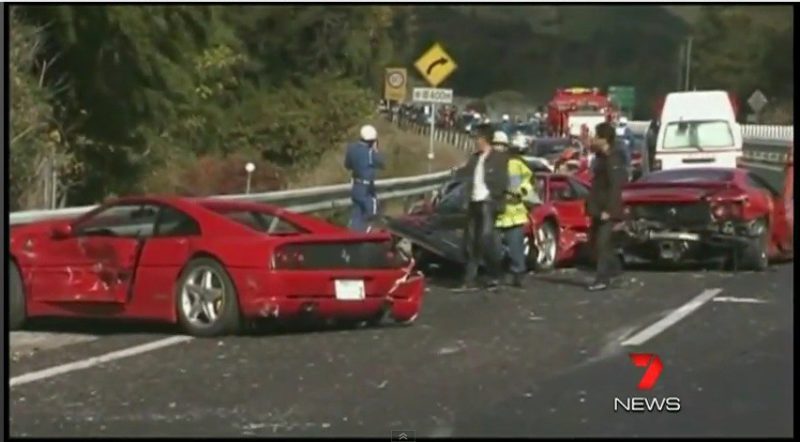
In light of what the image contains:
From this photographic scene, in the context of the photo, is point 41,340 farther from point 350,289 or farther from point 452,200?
point 452,200

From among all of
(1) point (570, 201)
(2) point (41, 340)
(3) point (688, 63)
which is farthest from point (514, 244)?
(3) point (688, 63)

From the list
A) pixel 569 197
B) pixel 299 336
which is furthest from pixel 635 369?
pixel 569 197

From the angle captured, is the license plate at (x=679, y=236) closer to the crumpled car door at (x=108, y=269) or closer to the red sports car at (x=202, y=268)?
the red sports car at (x=202, y=268)

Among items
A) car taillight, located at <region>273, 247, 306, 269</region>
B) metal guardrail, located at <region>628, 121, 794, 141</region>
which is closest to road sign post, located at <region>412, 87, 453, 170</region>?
metal guardrail, located at <region>628, 121, 794, 141</region>

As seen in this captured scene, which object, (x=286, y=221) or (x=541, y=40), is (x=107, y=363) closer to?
(x=286, y=221)

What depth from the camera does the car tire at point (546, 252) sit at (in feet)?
55.8

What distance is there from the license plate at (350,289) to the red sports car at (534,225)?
3256 mm

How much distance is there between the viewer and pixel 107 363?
1066cm

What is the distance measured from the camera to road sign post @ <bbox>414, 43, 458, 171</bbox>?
2555 centimetres

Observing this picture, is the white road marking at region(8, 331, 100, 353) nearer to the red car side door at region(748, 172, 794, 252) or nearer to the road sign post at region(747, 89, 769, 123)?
the red car side door at region(748, 172, 794, 252)

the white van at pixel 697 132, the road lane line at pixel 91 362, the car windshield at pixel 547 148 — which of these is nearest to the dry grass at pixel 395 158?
the car windshield at pixel 547 148

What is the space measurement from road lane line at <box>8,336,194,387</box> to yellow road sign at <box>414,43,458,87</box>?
47.9ft

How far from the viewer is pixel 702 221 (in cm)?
1655

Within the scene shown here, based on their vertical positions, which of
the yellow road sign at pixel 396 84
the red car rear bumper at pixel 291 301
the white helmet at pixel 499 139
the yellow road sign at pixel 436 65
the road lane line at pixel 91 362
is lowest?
the road lane line at pixel 91 362
